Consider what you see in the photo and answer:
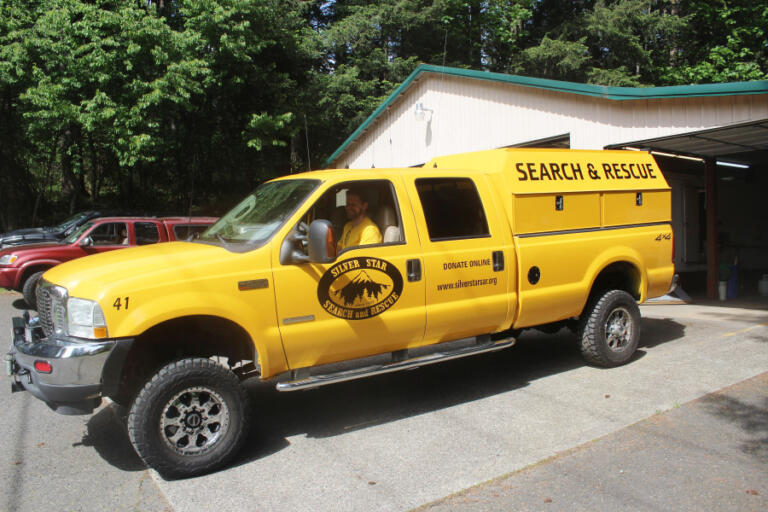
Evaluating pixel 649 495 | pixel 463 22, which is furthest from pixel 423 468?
pixel 463 22

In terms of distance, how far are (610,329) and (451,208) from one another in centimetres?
248

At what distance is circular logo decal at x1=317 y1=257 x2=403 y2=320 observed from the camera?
15.1ft

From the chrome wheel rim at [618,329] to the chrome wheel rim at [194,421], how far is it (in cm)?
418

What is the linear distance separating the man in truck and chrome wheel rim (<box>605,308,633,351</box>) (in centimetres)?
299

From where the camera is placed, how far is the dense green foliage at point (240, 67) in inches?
644

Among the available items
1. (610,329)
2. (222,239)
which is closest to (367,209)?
(222,239)

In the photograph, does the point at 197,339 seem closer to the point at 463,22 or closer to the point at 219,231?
the point at 219,231

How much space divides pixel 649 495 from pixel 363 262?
8.31 ft

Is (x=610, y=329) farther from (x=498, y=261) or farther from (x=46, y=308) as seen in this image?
(x=46, y=308)

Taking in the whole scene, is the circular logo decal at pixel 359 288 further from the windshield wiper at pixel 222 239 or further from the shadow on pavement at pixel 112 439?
the shadow on pavement at pixel 112 439

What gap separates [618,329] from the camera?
6590 mm

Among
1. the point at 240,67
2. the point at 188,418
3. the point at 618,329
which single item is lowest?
the point at 618,329

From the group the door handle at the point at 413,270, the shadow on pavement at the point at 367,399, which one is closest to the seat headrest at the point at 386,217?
the door handle at the point at 413,270

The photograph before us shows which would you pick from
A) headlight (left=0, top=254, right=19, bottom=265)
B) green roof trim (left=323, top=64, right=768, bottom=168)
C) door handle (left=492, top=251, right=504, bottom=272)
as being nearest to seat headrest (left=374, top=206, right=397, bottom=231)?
door handle (left=492, top=251, right=504, bottom=272)
